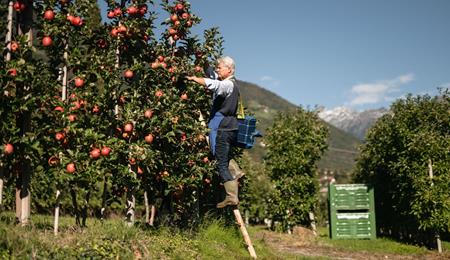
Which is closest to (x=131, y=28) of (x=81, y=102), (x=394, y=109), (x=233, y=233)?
(x=81, y=102)

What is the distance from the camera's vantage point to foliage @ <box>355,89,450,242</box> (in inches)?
585

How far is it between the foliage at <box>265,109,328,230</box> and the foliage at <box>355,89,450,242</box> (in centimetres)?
299

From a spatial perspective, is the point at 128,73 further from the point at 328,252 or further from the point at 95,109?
the point at 328,252

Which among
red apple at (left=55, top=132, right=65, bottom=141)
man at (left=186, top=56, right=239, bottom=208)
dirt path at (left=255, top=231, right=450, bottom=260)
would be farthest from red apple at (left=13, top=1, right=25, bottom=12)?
dirt path at (left=255, top=231, right=450, bottom=260)

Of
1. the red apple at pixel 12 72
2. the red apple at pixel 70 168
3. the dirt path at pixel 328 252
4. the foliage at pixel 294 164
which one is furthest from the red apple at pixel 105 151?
the foliage at pixel 294 164

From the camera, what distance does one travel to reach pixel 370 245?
1557cm

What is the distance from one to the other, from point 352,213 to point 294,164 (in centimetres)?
376

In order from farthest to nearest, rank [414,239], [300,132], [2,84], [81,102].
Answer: [300,132] < [414,239] < [81,102] < [2,84]

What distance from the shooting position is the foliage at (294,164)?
68.1ft

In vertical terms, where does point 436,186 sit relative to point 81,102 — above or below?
below

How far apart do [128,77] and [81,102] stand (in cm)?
107

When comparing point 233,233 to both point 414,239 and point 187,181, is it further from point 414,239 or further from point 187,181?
point 414,239

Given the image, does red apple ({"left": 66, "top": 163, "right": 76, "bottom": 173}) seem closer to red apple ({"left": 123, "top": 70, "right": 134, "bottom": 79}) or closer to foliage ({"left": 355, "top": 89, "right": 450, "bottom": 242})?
red apple ({"left": 123, "top": 70, "right": 134, "bottom": 79})

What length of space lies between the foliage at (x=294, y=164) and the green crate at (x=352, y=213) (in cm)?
236
